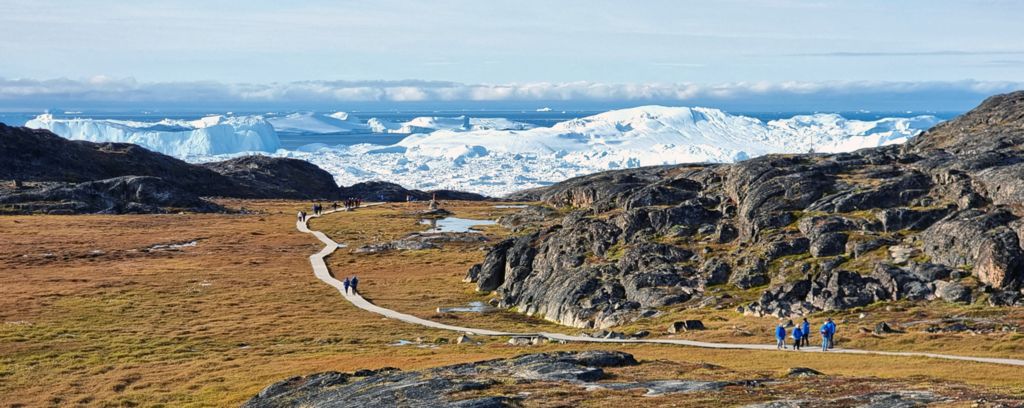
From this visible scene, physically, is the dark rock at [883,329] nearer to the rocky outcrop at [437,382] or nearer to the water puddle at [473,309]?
the rocky outcrop at [437,382]

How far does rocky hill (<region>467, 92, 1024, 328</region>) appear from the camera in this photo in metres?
72.6

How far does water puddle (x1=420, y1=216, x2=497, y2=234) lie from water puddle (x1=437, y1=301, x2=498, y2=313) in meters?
51.2

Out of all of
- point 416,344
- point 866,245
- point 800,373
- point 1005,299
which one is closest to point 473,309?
point 416,344

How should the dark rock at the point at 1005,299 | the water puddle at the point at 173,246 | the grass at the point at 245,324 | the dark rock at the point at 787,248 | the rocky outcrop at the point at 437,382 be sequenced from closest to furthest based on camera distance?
the rocky outcrop at the point at 437,382, the grass at the point at 245,324, the dark rock at the point at 1005,299, the dark rock at the point at 787,248, the water puddle at the point at 173,246

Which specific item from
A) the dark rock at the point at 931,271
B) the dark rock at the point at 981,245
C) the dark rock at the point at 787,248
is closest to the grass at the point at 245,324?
the dark rock at the point at 981,245

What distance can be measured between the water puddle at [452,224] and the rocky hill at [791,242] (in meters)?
43.0

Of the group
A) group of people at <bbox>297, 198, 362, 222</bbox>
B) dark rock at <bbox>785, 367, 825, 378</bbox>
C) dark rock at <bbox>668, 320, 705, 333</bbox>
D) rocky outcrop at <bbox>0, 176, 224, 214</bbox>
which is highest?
rocky outcrop at <bbox>0, 176, 224, 214</bbox>

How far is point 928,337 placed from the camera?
5981 centimetres

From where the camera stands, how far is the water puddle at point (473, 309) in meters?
87.9

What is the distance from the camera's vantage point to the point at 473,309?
3558 inches

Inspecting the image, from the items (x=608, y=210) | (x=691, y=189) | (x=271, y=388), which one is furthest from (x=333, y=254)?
(x=271, y=388)

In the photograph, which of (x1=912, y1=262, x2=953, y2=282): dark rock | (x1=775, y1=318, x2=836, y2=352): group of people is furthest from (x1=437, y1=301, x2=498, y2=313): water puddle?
(x1=912, y1=262, x2=953, y2=282): dark rock

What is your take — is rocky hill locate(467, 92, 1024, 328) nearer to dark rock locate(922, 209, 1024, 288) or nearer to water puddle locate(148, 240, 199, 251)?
dark rock locate(922, 209, 1024, 288)

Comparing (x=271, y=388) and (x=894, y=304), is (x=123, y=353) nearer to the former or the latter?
(x=271, y=388)
